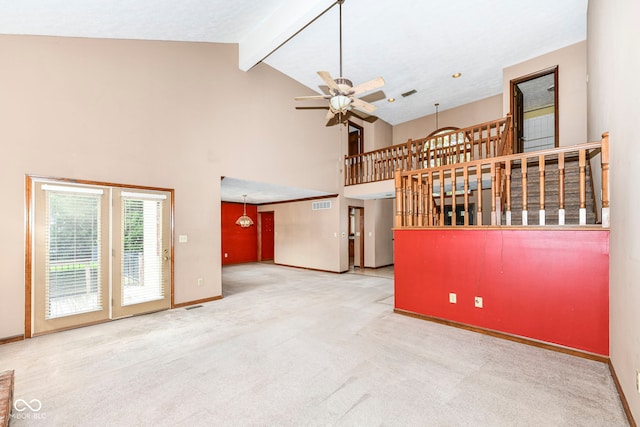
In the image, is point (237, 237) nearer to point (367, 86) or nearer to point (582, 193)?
point (367, 86)

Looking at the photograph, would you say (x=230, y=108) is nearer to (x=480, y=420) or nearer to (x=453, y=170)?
(x=453, y=170)

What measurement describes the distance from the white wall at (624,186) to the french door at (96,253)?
5.41 metres

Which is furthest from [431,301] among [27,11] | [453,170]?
[27,11]

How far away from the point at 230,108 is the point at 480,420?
5757 millimetres

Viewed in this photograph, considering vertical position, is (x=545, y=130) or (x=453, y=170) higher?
(x=545, y=130)

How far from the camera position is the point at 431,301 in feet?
13.3

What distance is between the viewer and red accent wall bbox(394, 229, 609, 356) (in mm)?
2900

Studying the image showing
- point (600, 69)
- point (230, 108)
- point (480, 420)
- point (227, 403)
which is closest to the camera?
point (480, 420)

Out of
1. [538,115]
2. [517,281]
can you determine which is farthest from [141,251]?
[538,115]

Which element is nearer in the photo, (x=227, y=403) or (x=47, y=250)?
(x=227, y=403)

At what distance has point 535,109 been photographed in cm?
721

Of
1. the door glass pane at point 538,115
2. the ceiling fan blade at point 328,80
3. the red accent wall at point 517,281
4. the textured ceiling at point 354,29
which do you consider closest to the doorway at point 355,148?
the textured ceiling at point 354,29

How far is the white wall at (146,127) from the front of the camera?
3.42m

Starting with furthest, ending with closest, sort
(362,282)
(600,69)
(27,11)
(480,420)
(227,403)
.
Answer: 1. (362,282)
2. (600,69)
3. (27,11)
4. (227,403)
5. (480,420)
